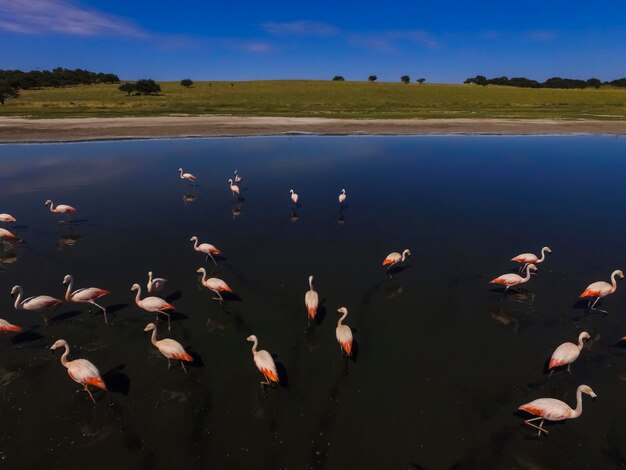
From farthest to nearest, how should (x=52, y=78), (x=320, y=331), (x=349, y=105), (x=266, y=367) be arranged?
(x=52, y=78) → (x=349, y=105) → (x=320, y=331) → (x=266, y=367)

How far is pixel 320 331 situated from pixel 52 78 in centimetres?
14613

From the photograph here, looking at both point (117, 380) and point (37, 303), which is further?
point (37, 303)

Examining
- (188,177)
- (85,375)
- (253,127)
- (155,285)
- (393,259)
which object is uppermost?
(253,127)

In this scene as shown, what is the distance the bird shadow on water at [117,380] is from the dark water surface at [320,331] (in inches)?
1.8

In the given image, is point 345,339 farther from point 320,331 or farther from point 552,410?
point 552,410

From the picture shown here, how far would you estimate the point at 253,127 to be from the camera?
149 ft

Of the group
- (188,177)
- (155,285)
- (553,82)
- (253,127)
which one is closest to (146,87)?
(253,127)

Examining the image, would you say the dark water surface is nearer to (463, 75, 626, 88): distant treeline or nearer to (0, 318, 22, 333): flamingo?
(0, 318, 22, 333): flamingo

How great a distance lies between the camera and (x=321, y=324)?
34.4ft

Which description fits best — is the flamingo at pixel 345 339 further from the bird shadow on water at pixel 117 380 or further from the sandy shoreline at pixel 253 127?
the sandy shoreline at pixel 253 127

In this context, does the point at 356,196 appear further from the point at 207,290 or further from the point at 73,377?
the point at 73,377

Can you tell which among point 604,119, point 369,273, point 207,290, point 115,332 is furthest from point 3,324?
point 604,119

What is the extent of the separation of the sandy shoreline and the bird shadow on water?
3541 cm

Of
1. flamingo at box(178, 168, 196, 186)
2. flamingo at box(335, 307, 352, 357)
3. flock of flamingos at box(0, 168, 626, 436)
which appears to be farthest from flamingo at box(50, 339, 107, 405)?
flamingo at box(178, 168, 196, 186)
